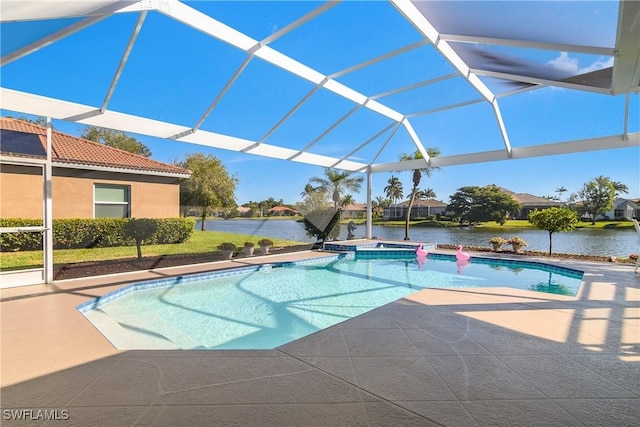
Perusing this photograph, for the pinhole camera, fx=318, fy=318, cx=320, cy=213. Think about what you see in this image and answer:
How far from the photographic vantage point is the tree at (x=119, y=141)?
983cm

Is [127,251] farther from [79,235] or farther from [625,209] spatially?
[625,209]

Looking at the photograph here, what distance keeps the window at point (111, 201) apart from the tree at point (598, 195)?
61.2 feet

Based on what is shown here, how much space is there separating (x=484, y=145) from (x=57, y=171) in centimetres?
1369

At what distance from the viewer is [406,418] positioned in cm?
246

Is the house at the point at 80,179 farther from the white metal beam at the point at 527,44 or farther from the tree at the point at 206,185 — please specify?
the white metal beam at the point at 527,44

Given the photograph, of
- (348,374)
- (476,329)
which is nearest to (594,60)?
(476,329)

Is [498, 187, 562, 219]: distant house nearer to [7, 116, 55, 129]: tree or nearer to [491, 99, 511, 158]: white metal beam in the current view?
[491, 99, 511, 158]: white metal beam

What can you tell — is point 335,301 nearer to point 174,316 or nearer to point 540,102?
point 174,316

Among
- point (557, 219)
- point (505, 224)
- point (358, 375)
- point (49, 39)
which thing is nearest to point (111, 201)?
point (49, 39)

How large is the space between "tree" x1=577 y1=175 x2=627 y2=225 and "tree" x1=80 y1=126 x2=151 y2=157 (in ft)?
61.1

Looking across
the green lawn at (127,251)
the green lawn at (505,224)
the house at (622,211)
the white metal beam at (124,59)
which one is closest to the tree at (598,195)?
the house at (622,211)

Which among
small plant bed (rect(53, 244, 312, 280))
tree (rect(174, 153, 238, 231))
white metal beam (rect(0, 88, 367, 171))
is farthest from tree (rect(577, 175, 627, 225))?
small plant bed (rect(53, 244, 312, 280))

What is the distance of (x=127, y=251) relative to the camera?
8.71 m

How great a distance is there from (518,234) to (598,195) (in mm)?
4401
